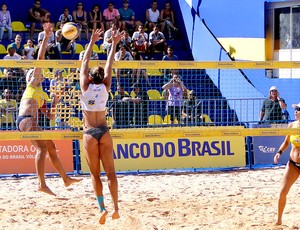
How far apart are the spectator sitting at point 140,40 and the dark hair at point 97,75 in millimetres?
10528

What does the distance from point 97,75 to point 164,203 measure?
3133mm

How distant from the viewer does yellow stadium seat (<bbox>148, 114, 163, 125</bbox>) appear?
1405cm

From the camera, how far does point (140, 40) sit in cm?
1884

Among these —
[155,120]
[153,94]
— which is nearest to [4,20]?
[153,94]

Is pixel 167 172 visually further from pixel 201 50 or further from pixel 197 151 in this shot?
pixel 201 50

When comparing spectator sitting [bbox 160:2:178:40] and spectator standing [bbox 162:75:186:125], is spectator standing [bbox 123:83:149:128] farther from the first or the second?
spectator sitting [bbox 160:2:178:40]

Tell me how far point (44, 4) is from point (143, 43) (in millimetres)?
3779

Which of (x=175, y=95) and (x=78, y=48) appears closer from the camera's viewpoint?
(x=175, y=95)

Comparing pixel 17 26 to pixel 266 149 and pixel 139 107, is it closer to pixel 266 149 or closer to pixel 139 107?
pixel 139 107

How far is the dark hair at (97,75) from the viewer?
824 cm

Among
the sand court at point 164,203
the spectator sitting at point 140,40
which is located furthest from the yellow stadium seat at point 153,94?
the spectator sitting at point 140,40

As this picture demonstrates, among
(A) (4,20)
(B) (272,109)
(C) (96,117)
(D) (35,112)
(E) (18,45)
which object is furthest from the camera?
(A) (4,20)

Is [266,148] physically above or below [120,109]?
below

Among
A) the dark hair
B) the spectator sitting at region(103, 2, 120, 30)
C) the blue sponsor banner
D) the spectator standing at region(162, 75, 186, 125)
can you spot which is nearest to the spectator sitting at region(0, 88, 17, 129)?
the spectator standing at region(162, 75, 186, 125)
